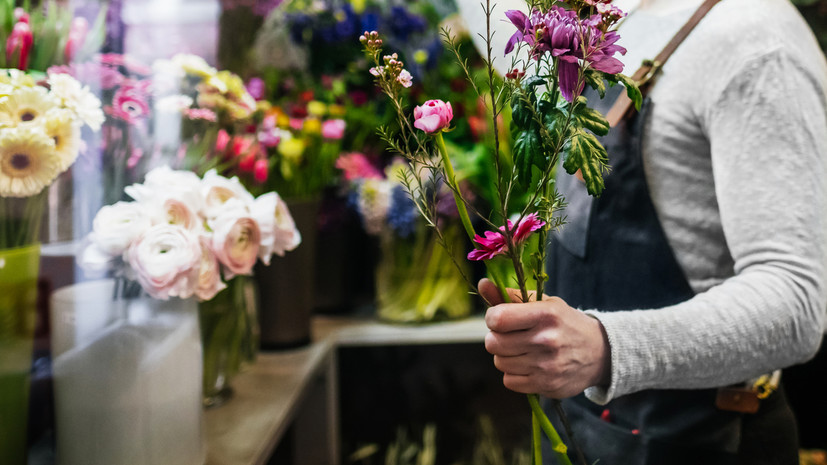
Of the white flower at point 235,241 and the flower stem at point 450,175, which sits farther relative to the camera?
the white flower at point 235,241

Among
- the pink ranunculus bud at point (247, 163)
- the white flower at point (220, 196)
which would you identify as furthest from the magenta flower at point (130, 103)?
the pink ranunculus bud at point (247, 163)

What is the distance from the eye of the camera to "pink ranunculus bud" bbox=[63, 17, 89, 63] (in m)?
0.72

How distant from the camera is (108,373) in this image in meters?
0.69

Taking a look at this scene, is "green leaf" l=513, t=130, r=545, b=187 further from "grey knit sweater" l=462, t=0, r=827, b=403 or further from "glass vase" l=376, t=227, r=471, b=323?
"glass vase" l=376, t=227, r=471, b=323

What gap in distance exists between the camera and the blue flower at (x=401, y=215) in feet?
4.66

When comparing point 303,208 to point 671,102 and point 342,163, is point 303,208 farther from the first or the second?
point 671,102

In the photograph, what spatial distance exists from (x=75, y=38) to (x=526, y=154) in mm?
565

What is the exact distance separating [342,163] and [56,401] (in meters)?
0.88

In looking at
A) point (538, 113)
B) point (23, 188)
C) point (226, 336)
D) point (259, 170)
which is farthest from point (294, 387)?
point (538, 113)

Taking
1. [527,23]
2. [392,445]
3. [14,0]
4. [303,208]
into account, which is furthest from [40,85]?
[392,445]

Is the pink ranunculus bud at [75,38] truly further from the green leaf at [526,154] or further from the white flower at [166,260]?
the green leaf at [526,154]

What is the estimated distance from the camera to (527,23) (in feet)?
1.42

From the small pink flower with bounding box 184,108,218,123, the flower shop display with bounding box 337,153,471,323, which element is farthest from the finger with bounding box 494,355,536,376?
the flower shop display with bounding box 337,153,471,323

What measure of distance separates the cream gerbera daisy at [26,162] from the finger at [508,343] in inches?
17.8
